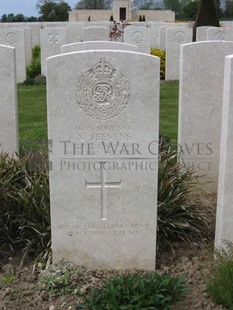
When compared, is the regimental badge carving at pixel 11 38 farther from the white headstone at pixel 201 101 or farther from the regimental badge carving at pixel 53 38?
the white headstone at pixel 201 101

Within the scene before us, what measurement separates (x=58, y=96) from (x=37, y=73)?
11643 mm

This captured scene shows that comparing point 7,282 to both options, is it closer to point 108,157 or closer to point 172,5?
point 108,157

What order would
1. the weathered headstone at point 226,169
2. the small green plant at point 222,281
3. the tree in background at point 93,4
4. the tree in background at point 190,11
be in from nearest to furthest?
the small green plant at point 222,281 → the weathered headstone at point 226,169 → the tree in background at point 190,11 → the tree in background at point 93,4

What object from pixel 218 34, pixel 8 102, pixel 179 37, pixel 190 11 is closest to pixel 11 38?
pixel 179 37

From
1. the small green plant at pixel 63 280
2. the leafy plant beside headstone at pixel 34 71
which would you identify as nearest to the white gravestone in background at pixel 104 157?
the small green plant at pixel 63 280

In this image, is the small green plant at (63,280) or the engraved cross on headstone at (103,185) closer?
the small green plant at (63,280)

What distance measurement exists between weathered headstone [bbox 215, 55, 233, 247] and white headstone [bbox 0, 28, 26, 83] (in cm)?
1089

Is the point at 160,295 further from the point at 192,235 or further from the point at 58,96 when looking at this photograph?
the point at 58,96

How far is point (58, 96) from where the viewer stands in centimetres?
354

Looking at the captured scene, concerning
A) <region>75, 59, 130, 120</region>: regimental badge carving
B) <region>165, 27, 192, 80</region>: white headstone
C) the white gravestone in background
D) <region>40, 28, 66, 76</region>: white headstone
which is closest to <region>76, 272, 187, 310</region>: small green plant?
the white gravestone in background

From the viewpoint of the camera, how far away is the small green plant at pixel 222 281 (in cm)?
327

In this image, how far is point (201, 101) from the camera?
17.4 feet

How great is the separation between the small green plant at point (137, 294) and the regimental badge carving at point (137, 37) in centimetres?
1218

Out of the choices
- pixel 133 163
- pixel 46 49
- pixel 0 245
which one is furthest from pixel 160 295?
pixel 46 49
